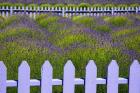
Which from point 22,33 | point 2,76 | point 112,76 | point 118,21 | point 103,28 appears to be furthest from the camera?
point 118,21

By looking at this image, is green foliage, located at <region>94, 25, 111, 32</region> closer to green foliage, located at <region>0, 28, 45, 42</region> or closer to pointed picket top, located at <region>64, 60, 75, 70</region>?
green foliage, located at <region>0, 28, 45, 42</region>

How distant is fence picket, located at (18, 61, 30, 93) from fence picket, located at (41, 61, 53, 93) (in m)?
0.13

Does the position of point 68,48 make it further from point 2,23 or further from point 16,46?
point 2,23

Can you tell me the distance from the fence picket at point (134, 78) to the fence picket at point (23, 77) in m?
0.98

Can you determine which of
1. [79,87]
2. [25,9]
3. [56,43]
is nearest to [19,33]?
[56,43]

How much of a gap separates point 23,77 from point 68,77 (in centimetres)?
40

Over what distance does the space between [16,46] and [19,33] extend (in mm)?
1807

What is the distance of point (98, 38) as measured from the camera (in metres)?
6.68

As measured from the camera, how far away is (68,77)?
381cm

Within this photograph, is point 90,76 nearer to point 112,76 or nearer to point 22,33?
point 112,76

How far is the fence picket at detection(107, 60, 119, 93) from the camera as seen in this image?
12.9ft

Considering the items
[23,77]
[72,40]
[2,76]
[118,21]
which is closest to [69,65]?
[23,77]

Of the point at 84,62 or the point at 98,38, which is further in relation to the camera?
the point at 98,38

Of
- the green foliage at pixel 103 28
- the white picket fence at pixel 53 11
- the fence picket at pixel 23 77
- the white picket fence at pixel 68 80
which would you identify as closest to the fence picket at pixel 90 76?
the white picket fence at pixel 68 80
